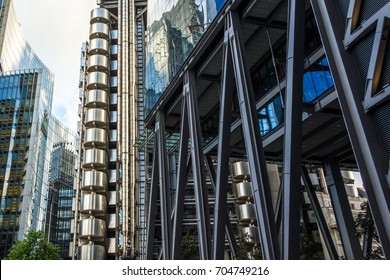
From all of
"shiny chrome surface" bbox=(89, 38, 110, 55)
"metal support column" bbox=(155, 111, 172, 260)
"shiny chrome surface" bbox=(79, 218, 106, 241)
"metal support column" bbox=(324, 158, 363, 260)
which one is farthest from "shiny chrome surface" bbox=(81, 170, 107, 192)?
"metal support column" bbox=(324, 158, 363, 260)

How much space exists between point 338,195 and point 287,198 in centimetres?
1245

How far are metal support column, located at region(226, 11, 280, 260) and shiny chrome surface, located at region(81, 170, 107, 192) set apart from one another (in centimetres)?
4193

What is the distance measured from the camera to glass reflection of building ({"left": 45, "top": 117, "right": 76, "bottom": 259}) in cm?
7994

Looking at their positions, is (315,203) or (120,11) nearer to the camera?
(315,203)

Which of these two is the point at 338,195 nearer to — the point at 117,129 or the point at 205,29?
the point at 205,29

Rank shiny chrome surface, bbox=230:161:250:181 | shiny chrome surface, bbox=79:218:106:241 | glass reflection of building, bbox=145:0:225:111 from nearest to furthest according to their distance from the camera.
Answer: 1. glass reflection of building, bbox=145:0:225:111
2. shiny chrome surface, bbox=79:218:106:241
3. shiny chrome surface, bbox=230:161:250:181

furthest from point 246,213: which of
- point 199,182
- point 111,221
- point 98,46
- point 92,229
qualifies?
Result: point 98,46

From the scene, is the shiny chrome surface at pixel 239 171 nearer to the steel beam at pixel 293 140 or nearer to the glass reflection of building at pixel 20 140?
the glass reflection of building at pixel 20 140

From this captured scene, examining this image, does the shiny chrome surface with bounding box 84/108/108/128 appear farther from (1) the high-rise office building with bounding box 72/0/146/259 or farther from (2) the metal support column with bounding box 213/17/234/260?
(2) the metal support column with bounding box 213/17/234/260

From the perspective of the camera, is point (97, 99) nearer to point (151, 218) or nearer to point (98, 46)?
point (98, 46)

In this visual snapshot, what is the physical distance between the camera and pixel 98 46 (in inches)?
2559

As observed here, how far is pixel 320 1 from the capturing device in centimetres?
1259

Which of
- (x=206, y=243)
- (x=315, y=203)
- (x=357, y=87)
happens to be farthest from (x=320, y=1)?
(x=315, y=203)
